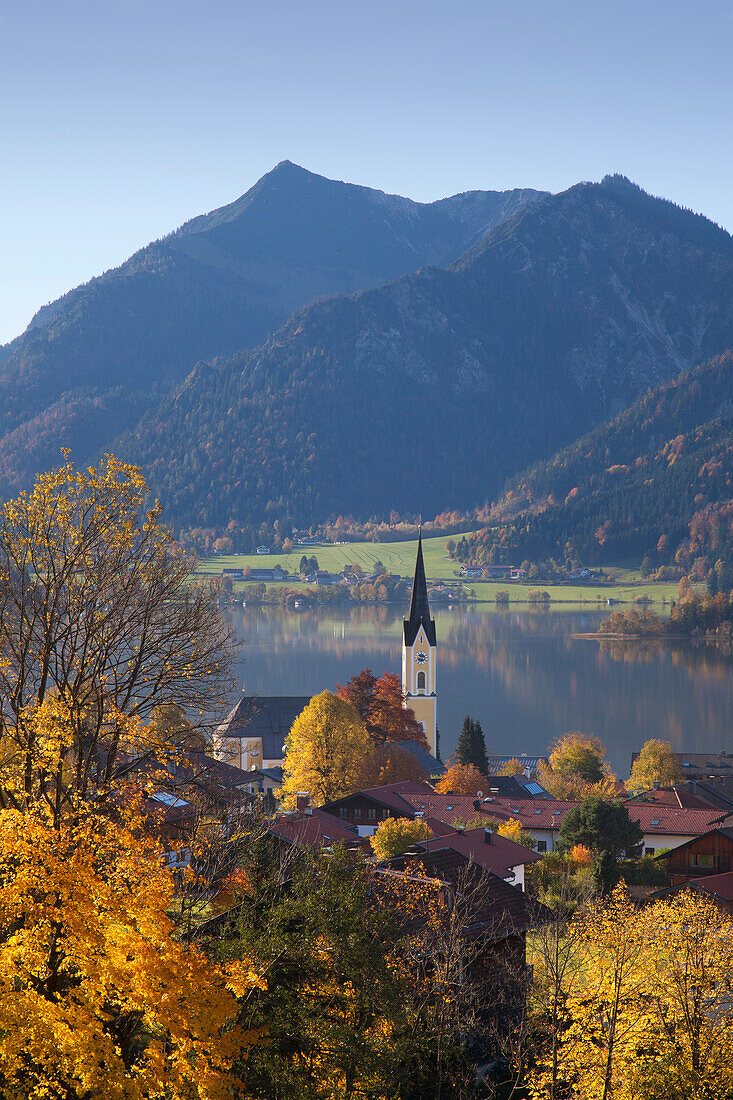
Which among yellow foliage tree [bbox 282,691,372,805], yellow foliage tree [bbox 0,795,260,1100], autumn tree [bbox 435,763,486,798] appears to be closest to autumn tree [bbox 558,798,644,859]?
yellow foliage tree [bbox 282,691,372,805]

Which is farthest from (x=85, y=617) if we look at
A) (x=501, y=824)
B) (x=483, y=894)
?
(x=501, y=824)

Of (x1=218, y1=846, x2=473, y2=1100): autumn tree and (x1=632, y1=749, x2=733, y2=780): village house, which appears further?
(x1=632, y1=749, x2=733, y2=780): village house

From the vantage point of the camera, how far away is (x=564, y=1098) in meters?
19.7

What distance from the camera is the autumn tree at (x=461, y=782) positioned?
188ft

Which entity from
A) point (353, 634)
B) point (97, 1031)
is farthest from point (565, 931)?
point (353, 634)

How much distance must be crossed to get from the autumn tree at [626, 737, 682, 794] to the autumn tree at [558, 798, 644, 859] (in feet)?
77.0

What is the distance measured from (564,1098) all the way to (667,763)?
53235 millimetres

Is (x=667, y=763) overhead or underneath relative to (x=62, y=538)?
underneath

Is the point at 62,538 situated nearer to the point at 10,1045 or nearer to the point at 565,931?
the point at 10,1045

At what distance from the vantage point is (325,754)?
5397cm

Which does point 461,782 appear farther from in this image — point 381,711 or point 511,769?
point 511,769

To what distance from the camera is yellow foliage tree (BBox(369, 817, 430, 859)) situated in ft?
109

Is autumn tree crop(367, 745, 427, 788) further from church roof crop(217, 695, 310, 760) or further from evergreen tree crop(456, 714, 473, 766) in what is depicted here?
church roof crop(217, 695, 310, 760)

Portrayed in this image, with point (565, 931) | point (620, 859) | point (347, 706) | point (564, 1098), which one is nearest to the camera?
point (564, 1098)
